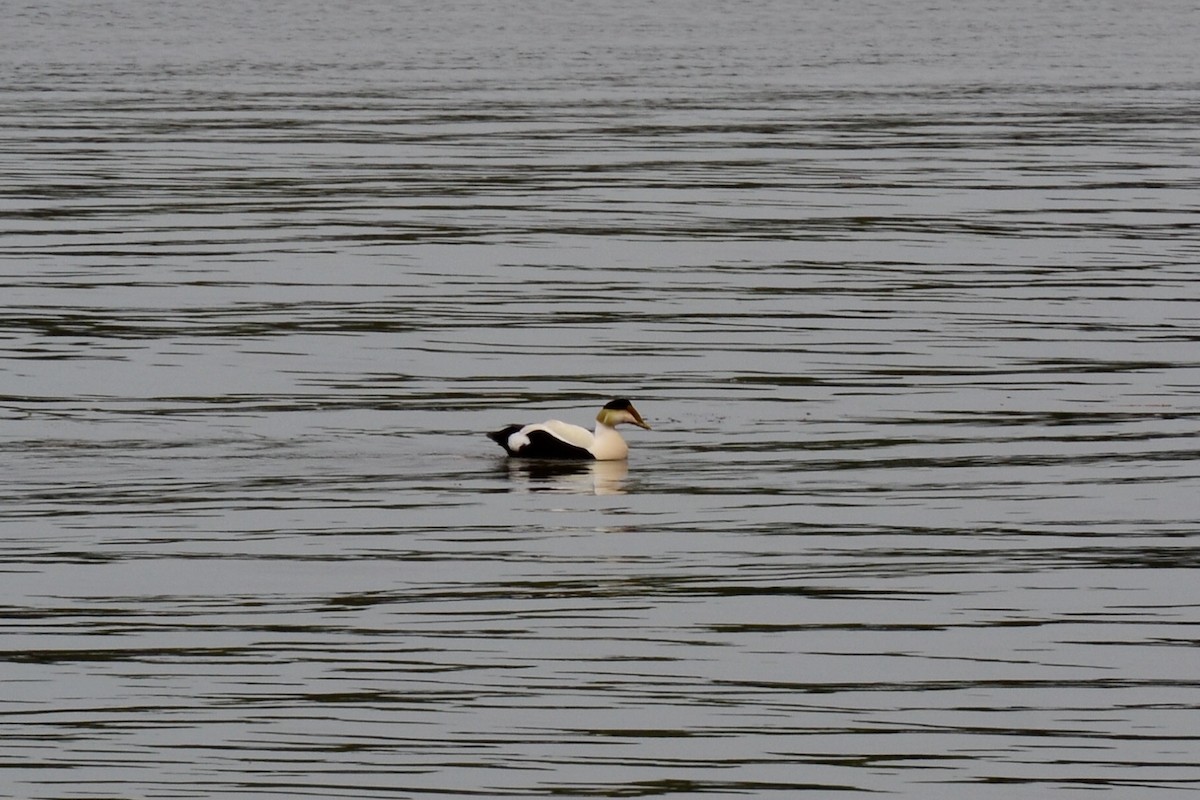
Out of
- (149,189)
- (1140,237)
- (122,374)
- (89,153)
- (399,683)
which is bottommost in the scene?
(399,683)

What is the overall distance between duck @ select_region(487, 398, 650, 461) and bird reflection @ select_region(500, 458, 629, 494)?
53 millimetres

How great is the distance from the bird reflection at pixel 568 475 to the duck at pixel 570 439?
0.17 feet

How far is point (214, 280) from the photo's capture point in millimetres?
23406

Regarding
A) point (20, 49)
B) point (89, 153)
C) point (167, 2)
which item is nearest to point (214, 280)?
point (89, 153)

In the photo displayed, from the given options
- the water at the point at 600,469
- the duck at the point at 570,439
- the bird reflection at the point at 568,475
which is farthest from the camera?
the duck at the point at 570,439

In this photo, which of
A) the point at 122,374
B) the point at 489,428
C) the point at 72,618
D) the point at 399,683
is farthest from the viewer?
the point at 122,374

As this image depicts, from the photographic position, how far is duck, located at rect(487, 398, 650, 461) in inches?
607

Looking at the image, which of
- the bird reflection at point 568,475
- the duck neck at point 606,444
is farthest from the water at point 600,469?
the duck neck at point 606,444

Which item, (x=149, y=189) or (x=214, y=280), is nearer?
(x=214, y=280)

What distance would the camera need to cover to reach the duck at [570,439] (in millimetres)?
15430

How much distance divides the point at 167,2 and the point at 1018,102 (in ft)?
149

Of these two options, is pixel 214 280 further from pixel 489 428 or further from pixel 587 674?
pixel 587 674

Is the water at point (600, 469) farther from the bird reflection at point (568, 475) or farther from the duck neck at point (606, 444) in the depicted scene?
the duck neck at point (606, 444)

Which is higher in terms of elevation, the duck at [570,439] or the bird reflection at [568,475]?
the duck at [570,439]
